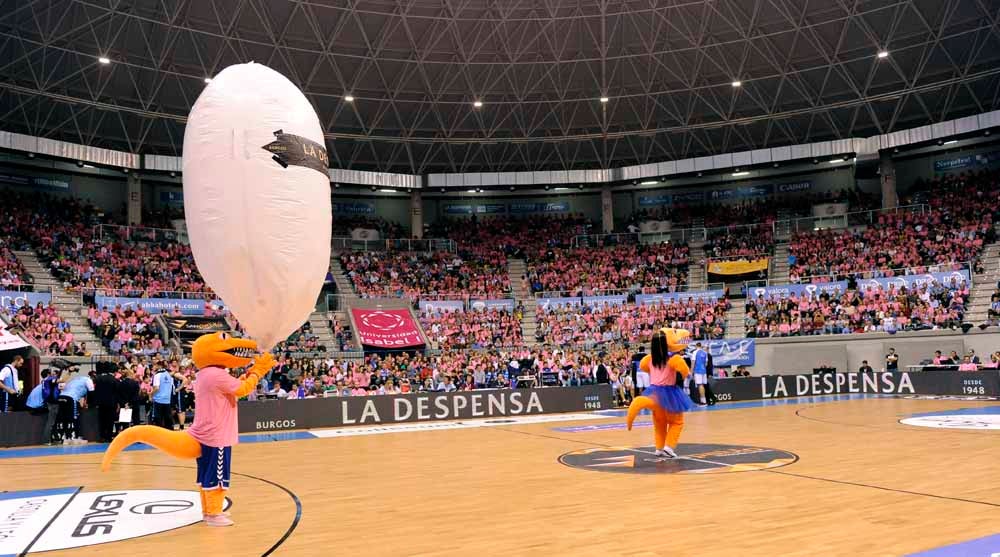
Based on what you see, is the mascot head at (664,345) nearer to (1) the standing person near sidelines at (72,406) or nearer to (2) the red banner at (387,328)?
(1) the standing person near sidelines at (72,406)

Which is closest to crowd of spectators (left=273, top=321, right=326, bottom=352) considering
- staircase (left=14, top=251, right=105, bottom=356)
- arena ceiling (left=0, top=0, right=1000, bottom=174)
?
staircase (left=14, top=251, right=105, bottom=356)

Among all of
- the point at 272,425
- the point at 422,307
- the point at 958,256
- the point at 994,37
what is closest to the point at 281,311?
the point at 272,425

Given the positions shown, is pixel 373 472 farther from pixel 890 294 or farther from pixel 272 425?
pixel 890 294

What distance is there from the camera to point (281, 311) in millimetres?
5863

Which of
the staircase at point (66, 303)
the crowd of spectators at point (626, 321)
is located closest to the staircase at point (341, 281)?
the crowd of spectators at point (626, 321)

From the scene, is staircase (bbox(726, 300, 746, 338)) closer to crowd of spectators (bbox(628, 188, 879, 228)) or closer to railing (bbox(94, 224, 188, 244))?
crowd of spectators (bbox(628, 188, 879, 228))

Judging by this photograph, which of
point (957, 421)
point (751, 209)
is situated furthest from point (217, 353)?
point (751, 209)

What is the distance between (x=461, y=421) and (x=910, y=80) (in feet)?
87.9

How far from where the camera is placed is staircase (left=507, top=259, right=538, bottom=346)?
32.2 metres

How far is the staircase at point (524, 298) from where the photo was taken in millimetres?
32219

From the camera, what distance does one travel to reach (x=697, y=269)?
35.2m

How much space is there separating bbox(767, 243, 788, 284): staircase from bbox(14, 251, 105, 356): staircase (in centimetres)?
2636

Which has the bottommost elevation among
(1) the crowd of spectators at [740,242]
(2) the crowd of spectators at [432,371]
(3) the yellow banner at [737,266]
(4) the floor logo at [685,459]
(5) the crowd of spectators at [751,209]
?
(4) the floor logo at [685,459]

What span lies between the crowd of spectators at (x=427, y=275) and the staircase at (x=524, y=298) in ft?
1.42
